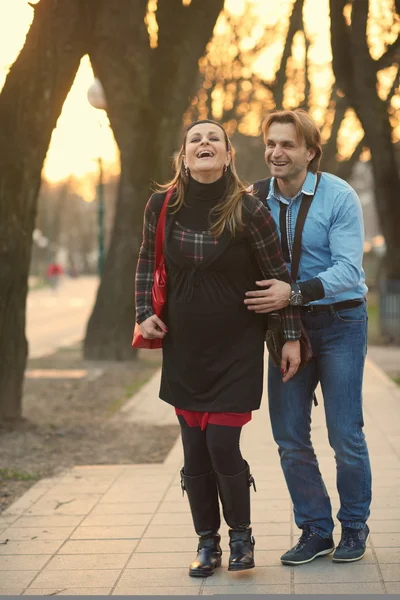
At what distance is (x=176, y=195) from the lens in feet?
15.8

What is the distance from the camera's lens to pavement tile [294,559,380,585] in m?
4.76

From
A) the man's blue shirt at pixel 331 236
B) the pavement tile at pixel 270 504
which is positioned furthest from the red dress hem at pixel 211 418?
the pavement tile at pixel 270 504

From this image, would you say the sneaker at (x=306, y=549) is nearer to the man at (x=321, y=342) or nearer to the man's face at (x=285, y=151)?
the man at (x=321, y=342)

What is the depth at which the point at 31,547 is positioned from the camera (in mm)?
5664

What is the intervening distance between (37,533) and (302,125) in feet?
8.69

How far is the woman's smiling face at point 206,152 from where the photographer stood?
4.69 m

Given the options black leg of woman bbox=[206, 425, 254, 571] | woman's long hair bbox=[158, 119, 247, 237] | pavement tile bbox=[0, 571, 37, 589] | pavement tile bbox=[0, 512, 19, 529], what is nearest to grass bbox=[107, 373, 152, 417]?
pavement tile bbox=[0, 512, 19, 529]

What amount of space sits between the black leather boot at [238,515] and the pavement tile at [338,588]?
289mm

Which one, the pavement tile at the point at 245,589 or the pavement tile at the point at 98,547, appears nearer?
the pavement tile at the point at 245,589

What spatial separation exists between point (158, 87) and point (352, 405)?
11.8 metres

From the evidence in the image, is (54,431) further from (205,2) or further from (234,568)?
(205,2)

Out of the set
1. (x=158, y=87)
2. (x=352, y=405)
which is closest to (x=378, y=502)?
(x=352, y=405)

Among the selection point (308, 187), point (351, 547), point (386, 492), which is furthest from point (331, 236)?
point (386, 492)

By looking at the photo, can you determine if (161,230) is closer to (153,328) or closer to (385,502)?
(153,328)
